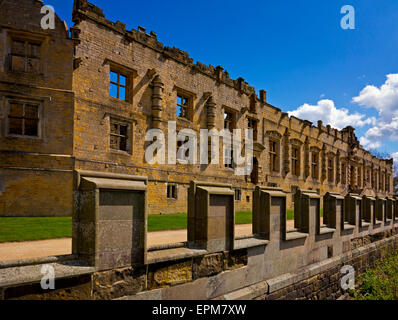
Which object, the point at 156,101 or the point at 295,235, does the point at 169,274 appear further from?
the point at 156,101

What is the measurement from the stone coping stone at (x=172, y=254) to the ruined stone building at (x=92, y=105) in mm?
6183

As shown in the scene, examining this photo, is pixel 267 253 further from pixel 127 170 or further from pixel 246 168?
pixel 246 168

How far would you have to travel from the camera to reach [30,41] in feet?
42.8

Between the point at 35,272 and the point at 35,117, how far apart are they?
11.6 meters

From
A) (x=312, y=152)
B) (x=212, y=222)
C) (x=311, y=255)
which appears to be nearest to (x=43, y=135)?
(x=212, y=222)

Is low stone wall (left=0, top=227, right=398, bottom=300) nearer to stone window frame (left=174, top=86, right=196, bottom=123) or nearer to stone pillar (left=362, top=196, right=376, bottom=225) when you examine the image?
stone pillar (left=362, top=196, right=376, bottom=225)

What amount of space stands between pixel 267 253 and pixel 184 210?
11811 mm

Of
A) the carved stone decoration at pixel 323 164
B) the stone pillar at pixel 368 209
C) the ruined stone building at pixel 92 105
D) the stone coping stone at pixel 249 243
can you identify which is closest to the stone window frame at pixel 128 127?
the ruined stone building at pixel 92 105

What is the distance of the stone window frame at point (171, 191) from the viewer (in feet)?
56.9

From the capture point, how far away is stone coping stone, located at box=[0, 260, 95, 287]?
309 centimetres

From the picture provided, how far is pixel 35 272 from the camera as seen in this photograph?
328 cm

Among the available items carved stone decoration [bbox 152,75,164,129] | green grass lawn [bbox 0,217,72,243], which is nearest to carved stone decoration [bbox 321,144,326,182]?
carved stone decoration [bbox 152,75,164,129]

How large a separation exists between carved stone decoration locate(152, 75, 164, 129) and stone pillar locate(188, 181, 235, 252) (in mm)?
11709

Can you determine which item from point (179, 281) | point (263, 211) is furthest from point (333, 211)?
point (179, 281)
